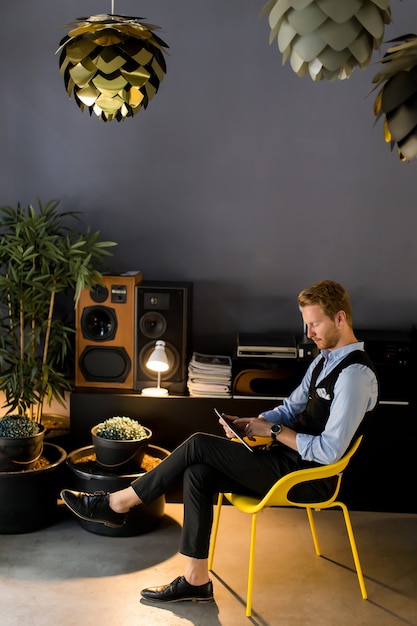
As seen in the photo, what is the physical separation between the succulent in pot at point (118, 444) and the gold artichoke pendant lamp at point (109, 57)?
6.87ft

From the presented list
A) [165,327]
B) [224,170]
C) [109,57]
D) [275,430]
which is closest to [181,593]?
[275,430]

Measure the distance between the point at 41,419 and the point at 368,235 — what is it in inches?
84.4

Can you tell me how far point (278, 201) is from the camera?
14.9 feet

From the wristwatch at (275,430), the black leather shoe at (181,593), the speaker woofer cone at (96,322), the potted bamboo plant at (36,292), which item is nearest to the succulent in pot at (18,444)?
the potted bamboo plant at (36,292)

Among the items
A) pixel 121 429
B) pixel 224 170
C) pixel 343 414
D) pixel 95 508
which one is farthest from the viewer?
pixel 224 170

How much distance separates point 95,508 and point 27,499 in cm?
51

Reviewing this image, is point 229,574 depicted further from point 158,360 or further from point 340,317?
point 340,317

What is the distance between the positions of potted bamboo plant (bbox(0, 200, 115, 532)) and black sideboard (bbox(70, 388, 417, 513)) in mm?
203

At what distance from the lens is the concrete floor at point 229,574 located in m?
3.21

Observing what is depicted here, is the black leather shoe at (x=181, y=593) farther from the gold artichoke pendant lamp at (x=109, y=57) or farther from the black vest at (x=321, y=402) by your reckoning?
the gold artichoke pendant lamp at (x=109, y=57)

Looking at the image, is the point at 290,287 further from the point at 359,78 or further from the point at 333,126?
the point at 359,78

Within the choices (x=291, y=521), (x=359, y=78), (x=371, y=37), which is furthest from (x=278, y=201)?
(x=371, y=37)

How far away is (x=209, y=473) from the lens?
130 inches

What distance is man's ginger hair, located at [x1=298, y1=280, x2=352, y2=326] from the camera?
327cm
